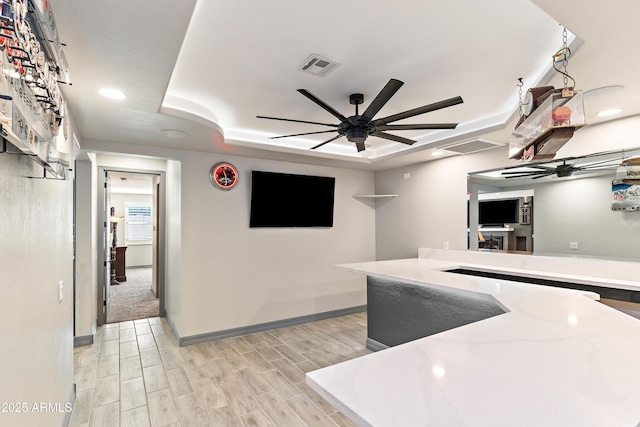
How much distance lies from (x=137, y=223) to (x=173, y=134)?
7.94 metres

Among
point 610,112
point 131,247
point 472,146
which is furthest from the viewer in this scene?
point 131,247

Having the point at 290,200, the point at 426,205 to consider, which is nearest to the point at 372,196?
the point at 426,205

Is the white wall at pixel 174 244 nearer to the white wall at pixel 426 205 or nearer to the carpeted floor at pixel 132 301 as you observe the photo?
the carpeted floor at pixel 132 301

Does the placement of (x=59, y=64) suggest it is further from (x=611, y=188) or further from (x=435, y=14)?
(x=611, y=188)

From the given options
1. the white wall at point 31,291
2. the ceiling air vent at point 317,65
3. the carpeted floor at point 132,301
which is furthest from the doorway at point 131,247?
the ceiling air vent at point 317,65

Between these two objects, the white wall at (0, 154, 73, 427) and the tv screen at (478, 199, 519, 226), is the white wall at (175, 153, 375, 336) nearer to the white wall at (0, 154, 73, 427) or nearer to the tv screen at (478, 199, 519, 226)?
the white wall at (0, 154, 73, 427)

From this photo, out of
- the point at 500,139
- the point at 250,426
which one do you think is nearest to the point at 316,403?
the point at 250,426

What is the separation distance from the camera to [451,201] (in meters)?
4.27

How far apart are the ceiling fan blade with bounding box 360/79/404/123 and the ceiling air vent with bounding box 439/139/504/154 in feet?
5.40

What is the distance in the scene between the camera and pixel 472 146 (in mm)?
3633

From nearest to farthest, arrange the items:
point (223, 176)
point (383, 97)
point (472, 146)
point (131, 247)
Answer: point (383, 97)
point (472, 146)
point (223, 176)
point (131, 247)

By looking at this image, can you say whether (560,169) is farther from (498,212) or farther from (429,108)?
(429,108)

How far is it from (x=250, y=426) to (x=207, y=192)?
2.63 metres

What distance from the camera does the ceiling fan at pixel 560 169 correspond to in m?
2.95
